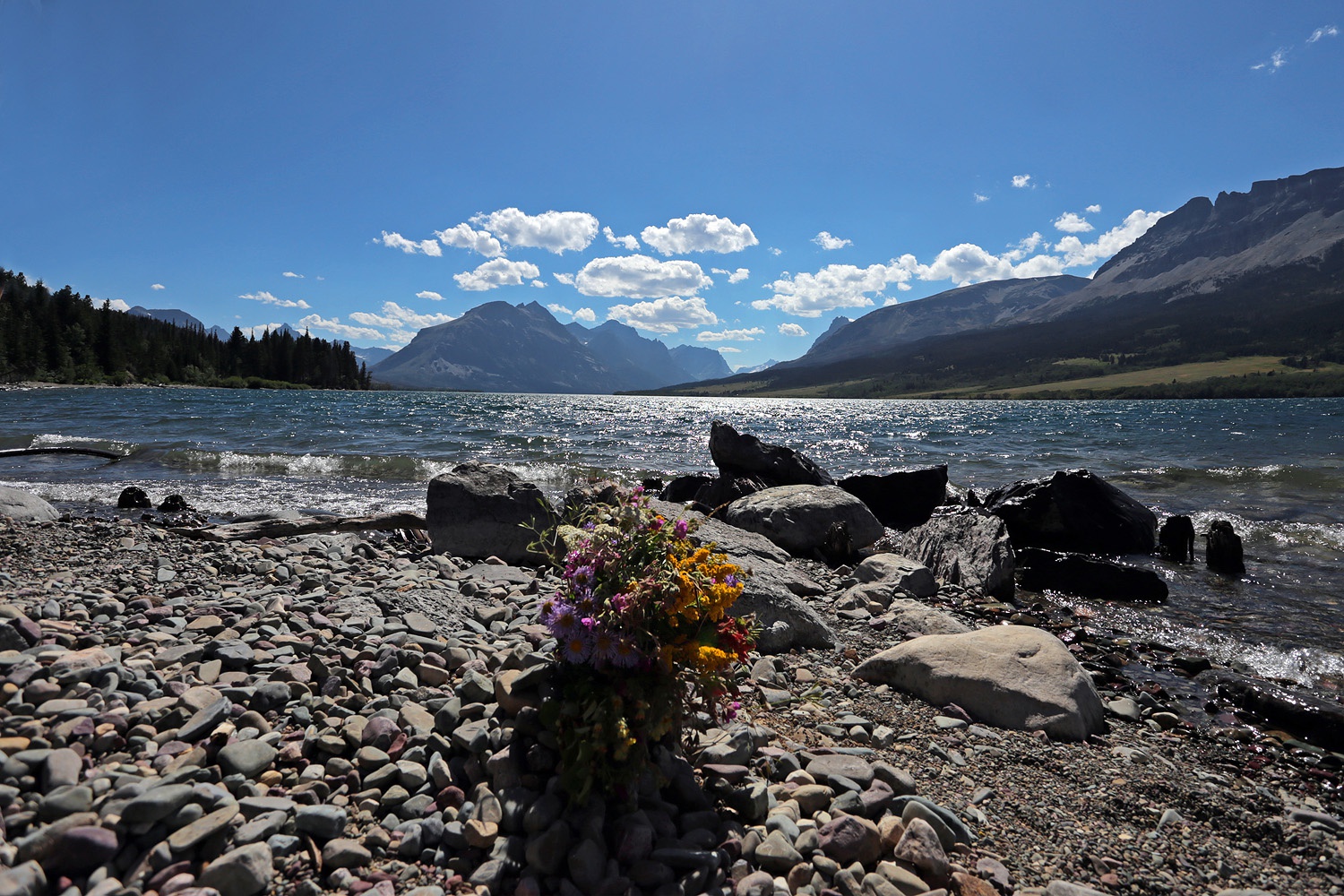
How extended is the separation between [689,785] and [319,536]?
Answer: 27.0 ft

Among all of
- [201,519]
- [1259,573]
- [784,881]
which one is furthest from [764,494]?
[201,519]

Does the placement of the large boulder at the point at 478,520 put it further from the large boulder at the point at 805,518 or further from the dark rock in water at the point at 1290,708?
the dark rock in water at the point at 1290,708

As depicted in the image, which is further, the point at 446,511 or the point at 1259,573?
the point at 1259,573

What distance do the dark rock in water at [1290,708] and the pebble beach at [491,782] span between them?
199 mm

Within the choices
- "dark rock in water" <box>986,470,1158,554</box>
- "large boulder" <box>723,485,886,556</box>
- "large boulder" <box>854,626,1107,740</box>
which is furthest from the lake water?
"large boulder" <box>723,485,886,556</box>

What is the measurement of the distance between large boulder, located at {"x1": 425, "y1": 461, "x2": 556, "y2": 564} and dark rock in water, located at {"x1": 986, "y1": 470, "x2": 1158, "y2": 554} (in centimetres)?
1098

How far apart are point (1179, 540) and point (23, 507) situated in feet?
72.2

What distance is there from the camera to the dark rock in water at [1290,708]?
5.84 m

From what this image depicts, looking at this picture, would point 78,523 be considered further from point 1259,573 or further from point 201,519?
point 1259,573

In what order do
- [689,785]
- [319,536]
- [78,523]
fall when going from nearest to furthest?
[689,785] → [319,536] → [78,523]

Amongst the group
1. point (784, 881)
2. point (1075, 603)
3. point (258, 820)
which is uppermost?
point (258, 820)

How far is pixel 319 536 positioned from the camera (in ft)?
31.9

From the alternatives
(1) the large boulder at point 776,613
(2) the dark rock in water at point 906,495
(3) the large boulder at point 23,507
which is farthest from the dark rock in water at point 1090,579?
(3) the large boulder at point 23,507

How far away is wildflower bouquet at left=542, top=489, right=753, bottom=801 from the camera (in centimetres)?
329
